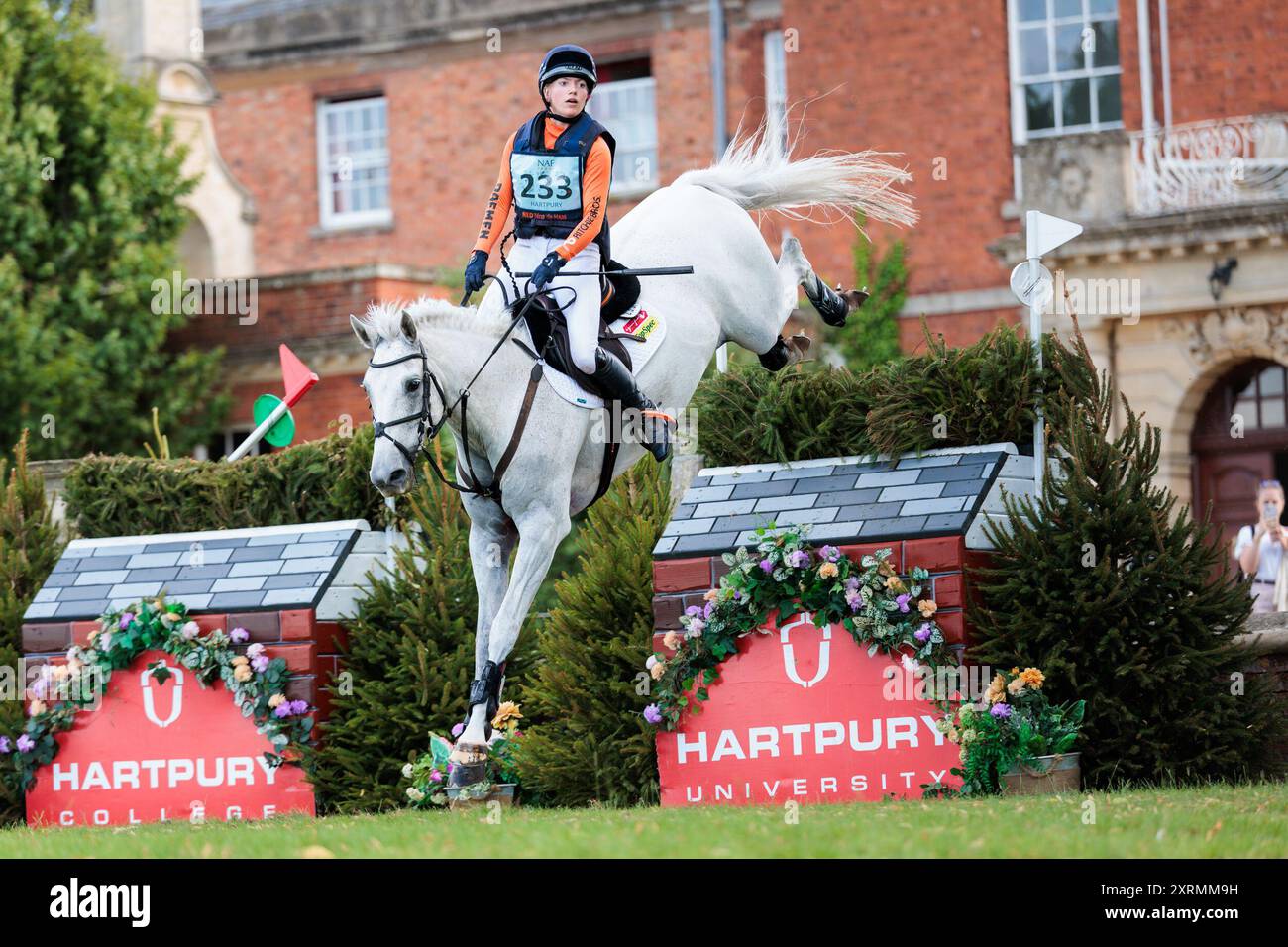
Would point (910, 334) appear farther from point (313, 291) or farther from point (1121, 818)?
point (1121, 818)

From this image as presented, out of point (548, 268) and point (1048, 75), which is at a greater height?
point (1048, 75)

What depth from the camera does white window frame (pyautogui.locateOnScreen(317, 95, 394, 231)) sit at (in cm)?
3416

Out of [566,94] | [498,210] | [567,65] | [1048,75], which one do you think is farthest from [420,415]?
[1048,75]

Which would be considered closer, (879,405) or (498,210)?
(498,210)

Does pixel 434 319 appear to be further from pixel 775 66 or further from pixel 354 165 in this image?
pixel 354 165

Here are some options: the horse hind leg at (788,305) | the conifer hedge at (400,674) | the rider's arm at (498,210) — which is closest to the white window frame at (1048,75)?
the horse hind leg at (788,305)

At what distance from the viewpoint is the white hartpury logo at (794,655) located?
10.5 m

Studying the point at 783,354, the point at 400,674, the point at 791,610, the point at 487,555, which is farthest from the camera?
the point at 400,674

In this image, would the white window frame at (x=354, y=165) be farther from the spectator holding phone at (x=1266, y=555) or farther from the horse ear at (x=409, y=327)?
the horse ear at (x=409, y=327)

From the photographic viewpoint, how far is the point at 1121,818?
8.37 meters

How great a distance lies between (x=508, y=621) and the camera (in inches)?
396

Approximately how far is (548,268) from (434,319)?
0.63 metres

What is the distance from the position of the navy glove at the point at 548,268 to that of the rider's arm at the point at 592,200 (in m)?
0.03

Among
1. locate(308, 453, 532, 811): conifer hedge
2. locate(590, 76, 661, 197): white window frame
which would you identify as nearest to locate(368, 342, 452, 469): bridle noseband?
locate(308, 453, 532, 811): conifer hedge
